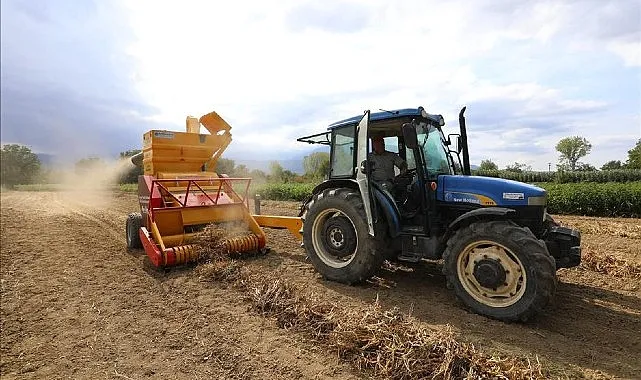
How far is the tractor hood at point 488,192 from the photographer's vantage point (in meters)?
4.04

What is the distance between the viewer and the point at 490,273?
152 inches

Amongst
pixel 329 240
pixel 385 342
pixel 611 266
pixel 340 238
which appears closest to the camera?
pixel 385 342

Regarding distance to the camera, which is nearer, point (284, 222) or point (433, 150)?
point (433, 150)

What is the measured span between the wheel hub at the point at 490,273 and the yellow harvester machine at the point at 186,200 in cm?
309

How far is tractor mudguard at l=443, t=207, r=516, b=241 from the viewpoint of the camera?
3.95 meters

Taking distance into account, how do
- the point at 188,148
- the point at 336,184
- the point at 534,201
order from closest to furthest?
the point at 534,201 → the point at 336,184 → the point at 188,148

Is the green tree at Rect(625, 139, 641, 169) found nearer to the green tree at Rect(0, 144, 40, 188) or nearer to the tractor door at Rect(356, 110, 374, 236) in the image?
the tractor door at Rect(356, 110, 374, 236)

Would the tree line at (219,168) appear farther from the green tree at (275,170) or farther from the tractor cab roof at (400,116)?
the tractor cab roof at (400,116)

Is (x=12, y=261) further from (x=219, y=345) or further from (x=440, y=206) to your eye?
(x=440, y=206)

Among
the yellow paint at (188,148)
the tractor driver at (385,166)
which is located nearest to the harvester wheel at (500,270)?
the tractor driver at (385,166)

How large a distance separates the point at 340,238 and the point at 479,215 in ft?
6.02

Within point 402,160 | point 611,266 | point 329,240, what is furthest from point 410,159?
point 611,266

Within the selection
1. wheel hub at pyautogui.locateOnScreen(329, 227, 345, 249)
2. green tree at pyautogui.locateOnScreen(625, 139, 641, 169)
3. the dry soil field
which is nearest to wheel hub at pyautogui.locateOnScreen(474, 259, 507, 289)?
the dry soil field

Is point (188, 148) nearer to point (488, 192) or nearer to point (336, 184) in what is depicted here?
point (336, 184)
